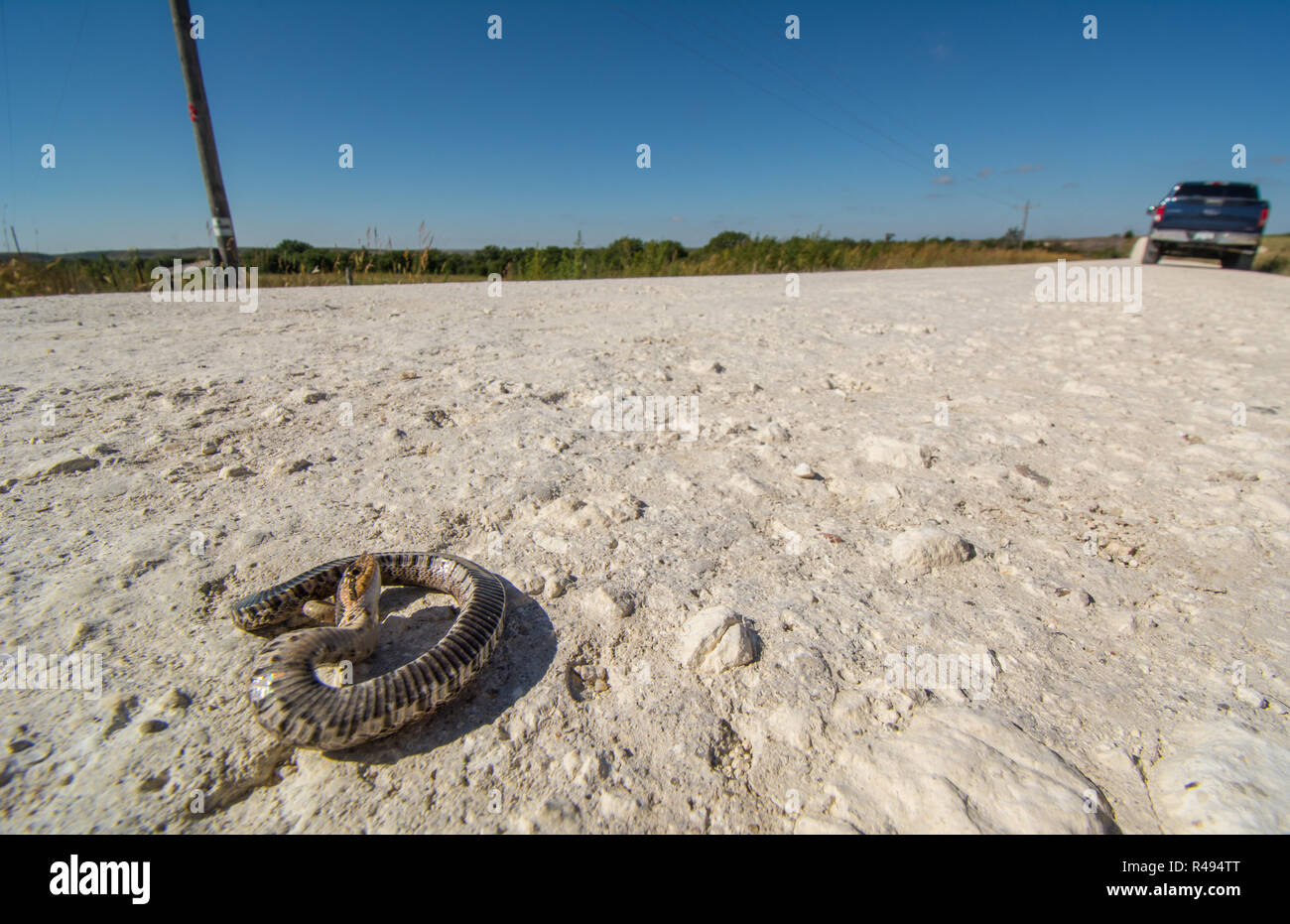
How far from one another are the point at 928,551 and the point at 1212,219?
19447 mm

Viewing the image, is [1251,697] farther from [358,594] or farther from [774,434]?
[358,594]

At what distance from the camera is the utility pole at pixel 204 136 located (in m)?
8.64

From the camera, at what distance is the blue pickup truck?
593 inches

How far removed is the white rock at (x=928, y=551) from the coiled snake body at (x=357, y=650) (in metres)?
1.36

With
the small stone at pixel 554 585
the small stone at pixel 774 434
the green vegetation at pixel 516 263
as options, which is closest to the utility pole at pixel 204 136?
the green vegetation at pixel 516 263

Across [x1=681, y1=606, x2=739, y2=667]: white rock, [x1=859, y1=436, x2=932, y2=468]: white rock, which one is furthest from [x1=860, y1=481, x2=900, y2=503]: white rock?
[x1=681, y1=606, x2=739, y2=667]: white rock

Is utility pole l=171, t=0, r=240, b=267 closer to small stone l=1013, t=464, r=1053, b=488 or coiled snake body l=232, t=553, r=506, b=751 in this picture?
coiled snake body l=232, t=553, r=506, b=751

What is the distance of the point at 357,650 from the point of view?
171cm

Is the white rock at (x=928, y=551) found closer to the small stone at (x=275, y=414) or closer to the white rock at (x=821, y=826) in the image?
the white rock at (x=821, y=826)

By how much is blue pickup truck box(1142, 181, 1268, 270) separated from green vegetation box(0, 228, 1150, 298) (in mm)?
6163

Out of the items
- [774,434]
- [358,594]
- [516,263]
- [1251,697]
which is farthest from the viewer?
[516,263]

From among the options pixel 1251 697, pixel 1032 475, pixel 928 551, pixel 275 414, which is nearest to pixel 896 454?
pixel 1032 475

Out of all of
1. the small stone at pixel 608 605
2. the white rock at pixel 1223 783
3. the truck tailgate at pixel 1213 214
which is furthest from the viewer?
the truck tailgate at pixel 1213 214
